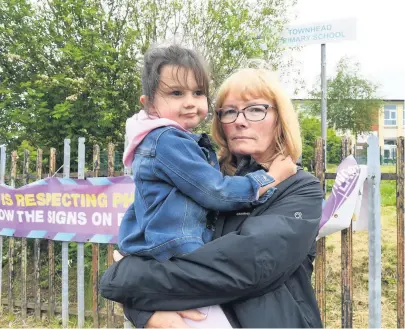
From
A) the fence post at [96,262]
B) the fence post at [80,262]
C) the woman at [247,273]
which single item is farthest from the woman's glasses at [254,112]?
the fence post at [80,262]

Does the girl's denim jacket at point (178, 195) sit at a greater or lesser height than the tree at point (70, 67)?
lesser

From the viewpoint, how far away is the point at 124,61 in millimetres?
6961

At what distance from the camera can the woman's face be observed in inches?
68.3

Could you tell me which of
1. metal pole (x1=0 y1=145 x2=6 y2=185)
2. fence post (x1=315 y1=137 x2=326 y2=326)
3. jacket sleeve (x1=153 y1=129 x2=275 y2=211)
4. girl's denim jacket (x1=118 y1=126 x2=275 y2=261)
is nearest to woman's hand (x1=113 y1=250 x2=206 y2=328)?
girl's denim jacket (x1=118 y1=126 x2=275 y2=261)

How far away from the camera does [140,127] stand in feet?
5.64

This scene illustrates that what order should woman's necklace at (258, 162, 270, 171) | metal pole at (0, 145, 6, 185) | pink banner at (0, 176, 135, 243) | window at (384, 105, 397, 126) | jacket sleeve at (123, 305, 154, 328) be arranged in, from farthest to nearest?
window at (384, 105, 397, 126), metal pole at (0, 145, 6, 185), pink banner at (0, 176, 135, 243), woman's necklace at (258, 162, 270, 171), jacket sleeve at (123, 305, 154, 328)

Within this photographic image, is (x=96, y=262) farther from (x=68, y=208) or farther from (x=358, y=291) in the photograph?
(x=358, y=291)

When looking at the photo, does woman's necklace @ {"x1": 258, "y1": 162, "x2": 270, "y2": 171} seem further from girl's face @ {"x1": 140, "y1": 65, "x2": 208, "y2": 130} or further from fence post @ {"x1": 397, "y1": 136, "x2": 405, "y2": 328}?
fence post @ {"x1": 397, "y1": 136, "x2": 405, "y2": 328}

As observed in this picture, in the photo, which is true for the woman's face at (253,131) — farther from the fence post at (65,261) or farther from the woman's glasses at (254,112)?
the fence post at (65,261)

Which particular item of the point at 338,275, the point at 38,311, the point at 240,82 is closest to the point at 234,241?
the point at 240,82

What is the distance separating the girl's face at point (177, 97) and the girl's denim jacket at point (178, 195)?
17 cm

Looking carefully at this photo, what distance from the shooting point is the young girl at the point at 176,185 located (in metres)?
1.53

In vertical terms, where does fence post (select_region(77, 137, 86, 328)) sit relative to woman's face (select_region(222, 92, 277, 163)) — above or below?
below

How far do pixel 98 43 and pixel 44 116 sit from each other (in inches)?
58.2
